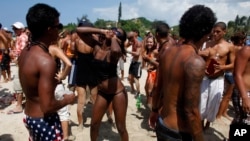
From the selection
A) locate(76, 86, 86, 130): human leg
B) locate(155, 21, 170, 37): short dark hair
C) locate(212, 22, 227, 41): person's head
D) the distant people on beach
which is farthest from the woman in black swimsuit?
the distant people on beach

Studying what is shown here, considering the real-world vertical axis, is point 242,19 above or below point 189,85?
above

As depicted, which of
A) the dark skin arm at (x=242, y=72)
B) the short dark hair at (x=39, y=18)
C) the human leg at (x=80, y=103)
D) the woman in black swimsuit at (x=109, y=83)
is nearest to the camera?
the short dark hair at (x=39, y=18)

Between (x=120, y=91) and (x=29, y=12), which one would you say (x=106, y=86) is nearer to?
(x=120, y=91)

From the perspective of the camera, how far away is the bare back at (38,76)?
239 centimetres

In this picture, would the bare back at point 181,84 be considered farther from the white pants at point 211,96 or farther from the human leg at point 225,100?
the human leg at point 225,100

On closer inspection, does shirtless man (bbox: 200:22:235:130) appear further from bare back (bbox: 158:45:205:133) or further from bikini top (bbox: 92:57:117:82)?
bare back (bbox: 158:45:205:133)

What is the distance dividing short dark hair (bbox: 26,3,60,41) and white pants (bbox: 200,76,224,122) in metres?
3.67

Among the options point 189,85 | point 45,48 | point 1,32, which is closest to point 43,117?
point 45,48

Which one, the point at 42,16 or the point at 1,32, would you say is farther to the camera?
the point at 1,32

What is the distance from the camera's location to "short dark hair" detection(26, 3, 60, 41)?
2492mm

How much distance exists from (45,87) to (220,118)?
17.7 ft

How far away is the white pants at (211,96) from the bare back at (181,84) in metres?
2.85

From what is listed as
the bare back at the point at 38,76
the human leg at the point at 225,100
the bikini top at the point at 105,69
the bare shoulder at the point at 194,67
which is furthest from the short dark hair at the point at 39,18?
the human leg at the point at 225,100

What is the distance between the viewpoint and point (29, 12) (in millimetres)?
2516
